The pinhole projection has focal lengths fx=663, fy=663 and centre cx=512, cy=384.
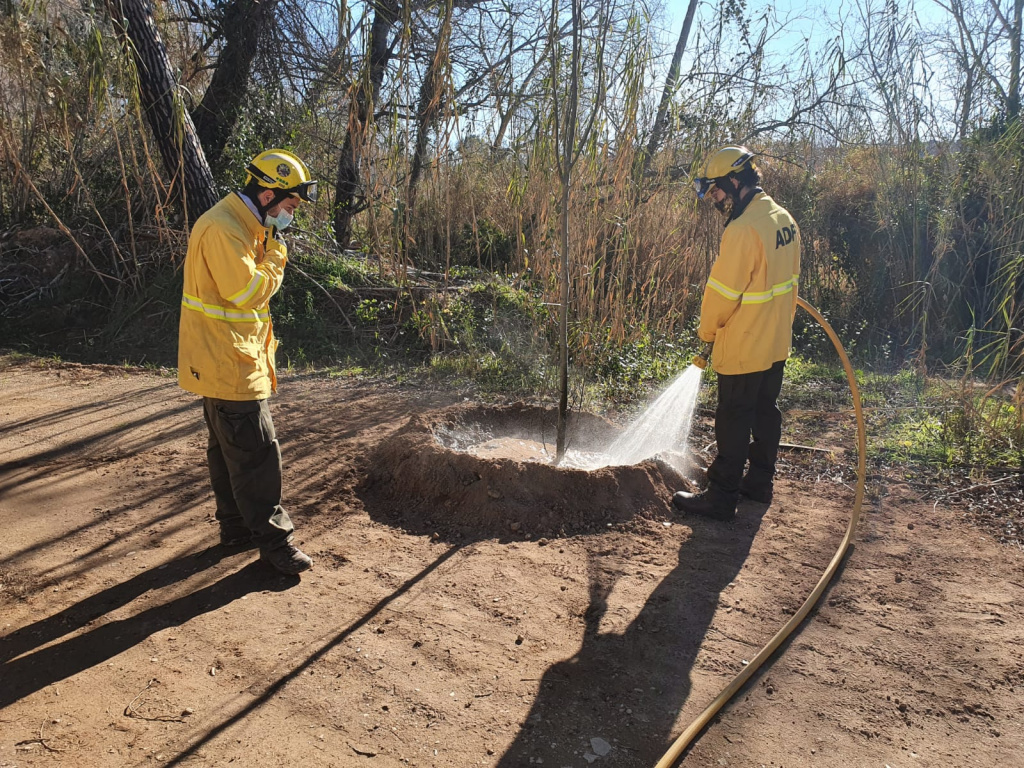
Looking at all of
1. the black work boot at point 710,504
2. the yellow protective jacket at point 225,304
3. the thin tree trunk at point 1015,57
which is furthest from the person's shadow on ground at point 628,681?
the thin tree trunk at point 1015,57

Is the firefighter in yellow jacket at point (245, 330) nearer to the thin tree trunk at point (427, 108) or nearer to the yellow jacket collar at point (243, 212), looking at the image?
the yellow jacket collar at point (243, 212)

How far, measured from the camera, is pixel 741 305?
3598 millimetres

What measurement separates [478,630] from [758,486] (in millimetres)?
2151

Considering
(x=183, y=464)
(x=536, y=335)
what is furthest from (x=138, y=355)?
(x=536, y=335)

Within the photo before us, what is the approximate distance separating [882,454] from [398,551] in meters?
3.55

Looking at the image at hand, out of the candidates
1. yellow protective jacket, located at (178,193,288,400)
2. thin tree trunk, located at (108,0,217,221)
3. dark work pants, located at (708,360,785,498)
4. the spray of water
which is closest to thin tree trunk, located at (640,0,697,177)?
the spray of water

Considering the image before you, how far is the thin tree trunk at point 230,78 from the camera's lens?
8.41m

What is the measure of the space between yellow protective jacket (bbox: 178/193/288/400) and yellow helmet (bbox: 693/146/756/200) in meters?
2.32

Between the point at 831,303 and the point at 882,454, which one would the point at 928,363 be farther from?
the point at 882,454

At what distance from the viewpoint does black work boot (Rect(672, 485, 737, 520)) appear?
3785 millimetres

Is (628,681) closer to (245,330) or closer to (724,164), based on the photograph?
(245,330)

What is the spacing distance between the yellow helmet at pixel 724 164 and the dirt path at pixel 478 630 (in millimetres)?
1677

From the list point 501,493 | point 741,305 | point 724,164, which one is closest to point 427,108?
point 724,164

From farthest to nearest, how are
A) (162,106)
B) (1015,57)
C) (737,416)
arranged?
(1015,57)
(162,106)
(737,416)
